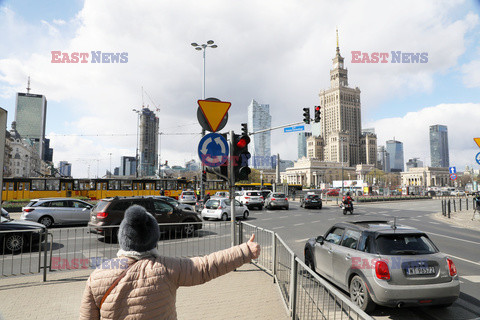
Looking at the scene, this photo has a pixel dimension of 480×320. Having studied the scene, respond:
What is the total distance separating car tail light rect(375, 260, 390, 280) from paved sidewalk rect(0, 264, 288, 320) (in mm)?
1599

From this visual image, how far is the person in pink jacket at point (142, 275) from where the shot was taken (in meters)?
1.86

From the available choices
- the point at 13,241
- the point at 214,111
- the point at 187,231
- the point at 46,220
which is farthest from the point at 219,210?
the point at 214,111

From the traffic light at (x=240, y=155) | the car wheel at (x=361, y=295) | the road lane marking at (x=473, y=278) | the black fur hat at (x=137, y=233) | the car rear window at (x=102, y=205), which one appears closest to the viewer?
the black fur hat at (x=137, y=233)

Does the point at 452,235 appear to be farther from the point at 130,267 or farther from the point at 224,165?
the point at 130,267

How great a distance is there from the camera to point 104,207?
37.4ft

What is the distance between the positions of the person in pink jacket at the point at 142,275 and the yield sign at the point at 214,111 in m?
4.17

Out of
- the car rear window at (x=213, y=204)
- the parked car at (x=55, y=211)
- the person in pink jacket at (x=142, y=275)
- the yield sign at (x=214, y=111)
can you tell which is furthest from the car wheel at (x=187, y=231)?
the car rear window at (x=213, y=204)

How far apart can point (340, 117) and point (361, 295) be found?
516ft

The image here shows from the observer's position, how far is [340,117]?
500 ft

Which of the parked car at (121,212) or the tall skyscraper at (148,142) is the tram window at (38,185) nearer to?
the parked car at (121,212)

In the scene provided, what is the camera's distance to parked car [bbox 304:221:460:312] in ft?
15.0

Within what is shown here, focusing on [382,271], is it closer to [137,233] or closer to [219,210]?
[137,233]

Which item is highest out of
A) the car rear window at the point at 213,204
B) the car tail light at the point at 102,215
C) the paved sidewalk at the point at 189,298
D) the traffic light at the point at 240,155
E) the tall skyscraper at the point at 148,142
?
the tall skyscraper at the point at 148,142

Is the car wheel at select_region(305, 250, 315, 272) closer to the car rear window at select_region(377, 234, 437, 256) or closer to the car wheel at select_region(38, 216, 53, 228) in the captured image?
the car rear window at select_region(377, 234, 437, 256)
